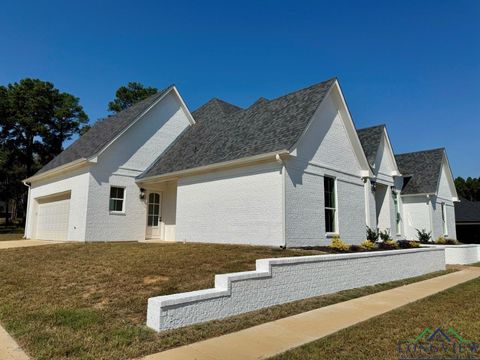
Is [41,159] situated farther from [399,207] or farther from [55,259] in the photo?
[399,207]

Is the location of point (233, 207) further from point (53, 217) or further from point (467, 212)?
point (467, 212)

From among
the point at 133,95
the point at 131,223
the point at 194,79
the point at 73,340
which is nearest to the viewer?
the point at 73,340

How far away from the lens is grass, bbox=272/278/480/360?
14.1 ft

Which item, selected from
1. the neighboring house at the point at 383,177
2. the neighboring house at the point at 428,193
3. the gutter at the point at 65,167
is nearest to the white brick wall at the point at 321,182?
the neighboring house at the point at 383,177

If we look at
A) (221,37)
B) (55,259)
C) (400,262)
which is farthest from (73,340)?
(221,37)

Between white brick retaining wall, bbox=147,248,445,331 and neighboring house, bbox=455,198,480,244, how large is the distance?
74.0ft

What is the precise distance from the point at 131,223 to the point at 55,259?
5725 mm

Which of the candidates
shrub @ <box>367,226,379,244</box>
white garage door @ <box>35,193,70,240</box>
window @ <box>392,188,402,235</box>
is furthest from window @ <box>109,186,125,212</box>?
window @ <box>392,188,402,235</box>

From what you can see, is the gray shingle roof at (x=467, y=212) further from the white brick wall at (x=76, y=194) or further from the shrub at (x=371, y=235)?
the white brick wall at (x=76, y=194)

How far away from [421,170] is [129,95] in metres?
34.0

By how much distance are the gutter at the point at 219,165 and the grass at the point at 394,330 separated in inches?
234

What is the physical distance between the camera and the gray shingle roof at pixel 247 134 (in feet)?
40.8

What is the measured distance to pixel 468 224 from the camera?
97.2 ft

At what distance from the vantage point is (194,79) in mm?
23469
